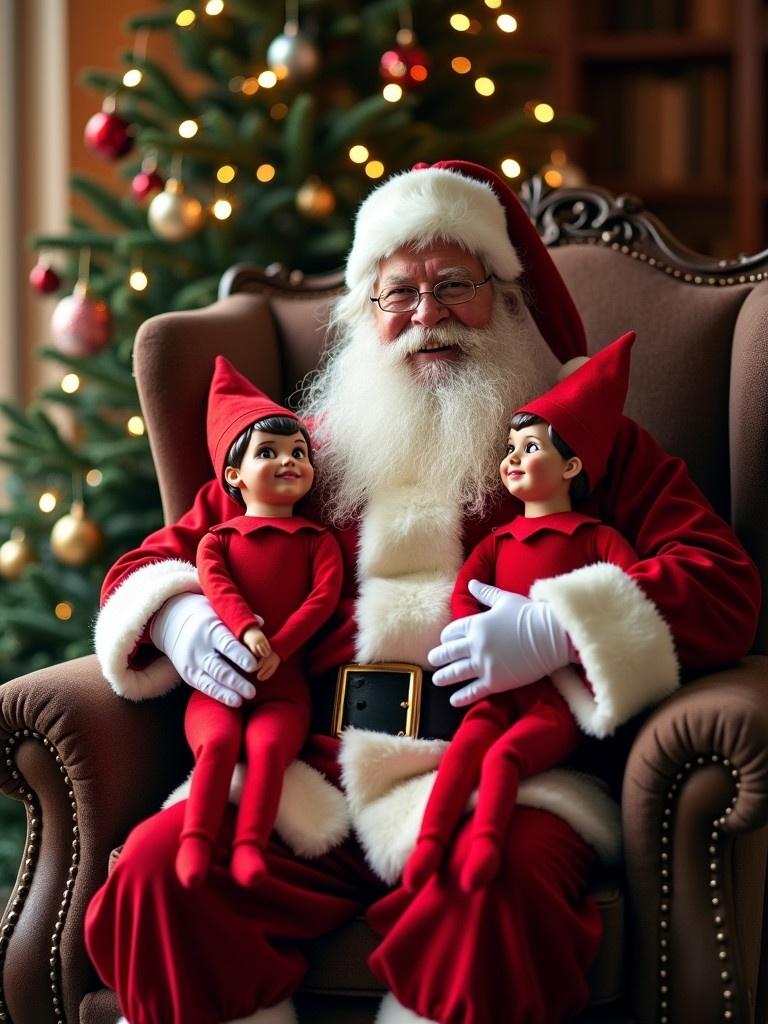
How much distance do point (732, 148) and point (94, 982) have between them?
11.6 feet

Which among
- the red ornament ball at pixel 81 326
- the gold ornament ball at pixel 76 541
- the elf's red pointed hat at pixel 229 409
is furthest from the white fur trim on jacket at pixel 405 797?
the red ornament ball at pixel 81 326

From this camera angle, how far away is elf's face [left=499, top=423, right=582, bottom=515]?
5.85 feet

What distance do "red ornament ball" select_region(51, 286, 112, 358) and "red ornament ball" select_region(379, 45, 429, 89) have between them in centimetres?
95

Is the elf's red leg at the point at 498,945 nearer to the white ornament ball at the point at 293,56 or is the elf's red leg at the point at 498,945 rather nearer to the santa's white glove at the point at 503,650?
the santa's white glove at the point at 503,650

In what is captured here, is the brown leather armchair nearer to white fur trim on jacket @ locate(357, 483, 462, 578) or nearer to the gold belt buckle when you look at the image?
the gold belt buckle

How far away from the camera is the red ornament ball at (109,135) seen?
2.93 m

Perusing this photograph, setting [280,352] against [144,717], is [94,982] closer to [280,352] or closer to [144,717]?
[144,717]

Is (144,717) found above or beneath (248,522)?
beneath

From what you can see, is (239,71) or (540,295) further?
(239,71)

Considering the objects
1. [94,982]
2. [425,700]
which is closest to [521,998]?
[425,700]

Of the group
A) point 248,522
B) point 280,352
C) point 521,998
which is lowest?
point 521,998

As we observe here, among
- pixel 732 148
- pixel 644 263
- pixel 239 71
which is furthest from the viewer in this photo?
pixel 732 148

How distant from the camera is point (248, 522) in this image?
1.89 metres

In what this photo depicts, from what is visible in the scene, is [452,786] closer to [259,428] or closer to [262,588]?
[262,588]
